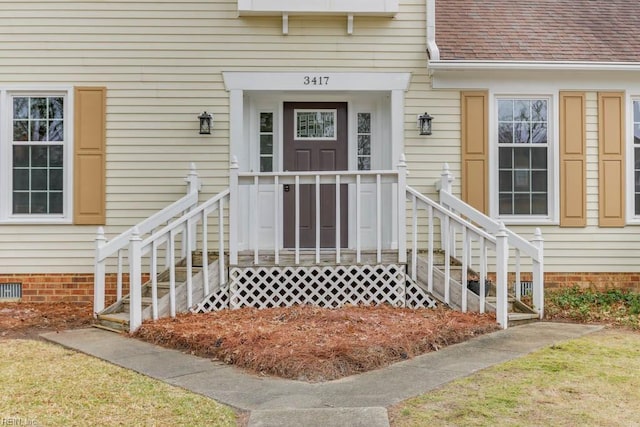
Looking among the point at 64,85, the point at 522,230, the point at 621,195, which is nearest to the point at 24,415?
the point at 64,85

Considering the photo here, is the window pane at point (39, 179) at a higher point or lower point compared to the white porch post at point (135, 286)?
higher

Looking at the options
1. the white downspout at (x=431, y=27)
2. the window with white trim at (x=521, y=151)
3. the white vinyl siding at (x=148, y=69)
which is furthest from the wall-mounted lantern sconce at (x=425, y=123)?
the window with white trim at (x=521, y=151)

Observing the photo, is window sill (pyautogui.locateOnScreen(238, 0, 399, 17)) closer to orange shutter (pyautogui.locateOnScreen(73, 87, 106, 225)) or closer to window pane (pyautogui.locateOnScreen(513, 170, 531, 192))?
orange shutter (pyautogui.locateOnScreen(73, 87, 106, 225))

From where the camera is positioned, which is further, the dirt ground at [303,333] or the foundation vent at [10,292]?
the foundation vent at [10,292]

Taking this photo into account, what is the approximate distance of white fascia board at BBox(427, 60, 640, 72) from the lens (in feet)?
25.9

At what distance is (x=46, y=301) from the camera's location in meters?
8.01

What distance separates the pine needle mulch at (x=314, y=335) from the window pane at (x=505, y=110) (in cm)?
334

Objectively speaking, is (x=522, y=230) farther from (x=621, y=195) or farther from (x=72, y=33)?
(x=72, y=33)

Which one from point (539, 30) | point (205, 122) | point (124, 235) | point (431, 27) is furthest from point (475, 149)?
point (124, 235)

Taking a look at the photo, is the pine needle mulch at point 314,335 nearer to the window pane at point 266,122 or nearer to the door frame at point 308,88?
the door frame at point 308,88

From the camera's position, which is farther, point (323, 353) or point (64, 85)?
point (64, 85)

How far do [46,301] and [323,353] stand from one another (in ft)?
16.8

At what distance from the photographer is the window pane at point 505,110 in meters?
8.34

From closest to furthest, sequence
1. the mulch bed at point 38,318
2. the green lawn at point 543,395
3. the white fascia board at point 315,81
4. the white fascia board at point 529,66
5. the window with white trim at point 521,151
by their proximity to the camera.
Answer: the green lawn at point 543,395, the mulch bed at point 38,318, the white fascia board at point 529,66, the white fascia board at point 315,81, the window with white trim at point 521,151
